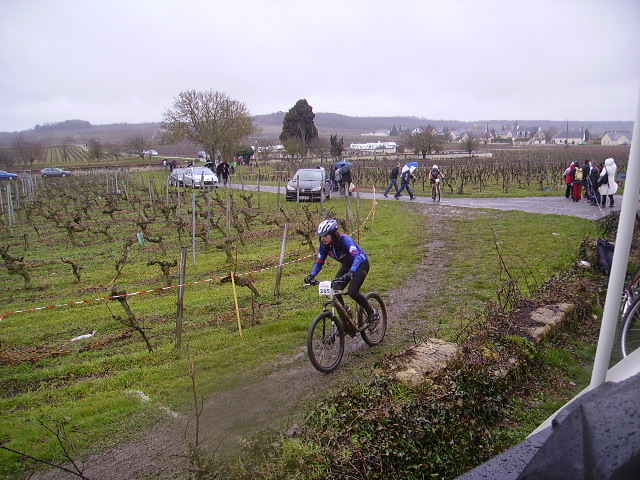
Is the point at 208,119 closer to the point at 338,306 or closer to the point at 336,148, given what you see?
the point at 336,148

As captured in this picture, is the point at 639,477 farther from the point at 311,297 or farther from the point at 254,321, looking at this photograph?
the point at 311,297

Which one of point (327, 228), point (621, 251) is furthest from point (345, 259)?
point (621, 251)

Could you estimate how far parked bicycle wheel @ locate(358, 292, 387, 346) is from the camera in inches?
252

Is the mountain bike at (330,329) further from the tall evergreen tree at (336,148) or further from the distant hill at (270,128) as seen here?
the distant hill at (270,128)

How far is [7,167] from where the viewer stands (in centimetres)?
4747

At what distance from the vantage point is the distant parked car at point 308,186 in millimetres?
25453

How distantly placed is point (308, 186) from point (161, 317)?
695 inches

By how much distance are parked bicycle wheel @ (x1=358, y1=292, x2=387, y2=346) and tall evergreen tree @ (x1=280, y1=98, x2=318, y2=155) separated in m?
53.8

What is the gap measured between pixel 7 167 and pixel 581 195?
50089 millimetres

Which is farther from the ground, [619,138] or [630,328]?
[619,138]

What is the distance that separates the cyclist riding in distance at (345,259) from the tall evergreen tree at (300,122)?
54201 millimetres

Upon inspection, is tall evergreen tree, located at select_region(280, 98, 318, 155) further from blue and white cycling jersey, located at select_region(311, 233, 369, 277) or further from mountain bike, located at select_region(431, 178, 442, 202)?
blue and white cycling jersey, located at select_region(311, 233, 369, 277)

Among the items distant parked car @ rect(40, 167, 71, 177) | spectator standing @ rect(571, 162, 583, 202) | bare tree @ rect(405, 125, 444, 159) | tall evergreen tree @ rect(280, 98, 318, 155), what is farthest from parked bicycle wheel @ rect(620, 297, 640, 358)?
tall evergreen tree @ rect(280, 98, 318, 155)

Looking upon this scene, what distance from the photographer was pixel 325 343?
586 cm
